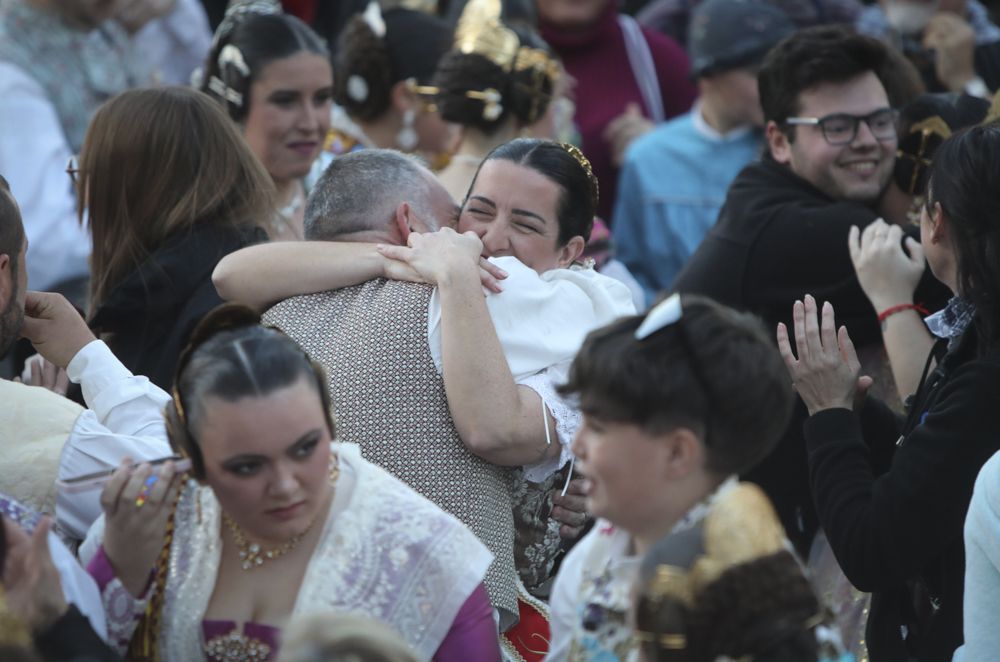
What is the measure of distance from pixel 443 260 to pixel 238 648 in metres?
0.99

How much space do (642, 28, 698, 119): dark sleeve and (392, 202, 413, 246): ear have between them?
4125 millimetres

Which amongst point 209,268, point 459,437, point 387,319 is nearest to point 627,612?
point 459,437

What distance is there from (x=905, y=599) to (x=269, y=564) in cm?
153

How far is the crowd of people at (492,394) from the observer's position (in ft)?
8.11

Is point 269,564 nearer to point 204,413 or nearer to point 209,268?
point 204,413

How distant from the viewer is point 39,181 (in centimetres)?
554

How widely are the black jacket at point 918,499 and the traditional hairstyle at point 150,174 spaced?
5.72 feet

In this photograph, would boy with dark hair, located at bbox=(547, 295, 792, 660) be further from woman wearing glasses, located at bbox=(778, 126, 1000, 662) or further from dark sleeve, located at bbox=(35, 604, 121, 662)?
dark sleeve, located at bbox=(35, 604, 121, 662)

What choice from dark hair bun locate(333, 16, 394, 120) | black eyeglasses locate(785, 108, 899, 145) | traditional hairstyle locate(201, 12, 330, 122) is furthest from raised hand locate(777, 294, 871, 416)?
dark hair bun locate(333, 16, 394, 120)

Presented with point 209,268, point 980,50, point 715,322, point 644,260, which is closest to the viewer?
point 715,322

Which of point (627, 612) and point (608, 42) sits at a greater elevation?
point (627, 612)

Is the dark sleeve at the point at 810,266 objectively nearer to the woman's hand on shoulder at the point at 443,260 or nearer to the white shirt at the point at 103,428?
the woman's hand on shoulder at the point at 443,260

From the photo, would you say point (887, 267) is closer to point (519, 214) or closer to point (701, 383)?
point (519, 214)

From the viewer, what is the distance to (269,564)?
2.80 m
